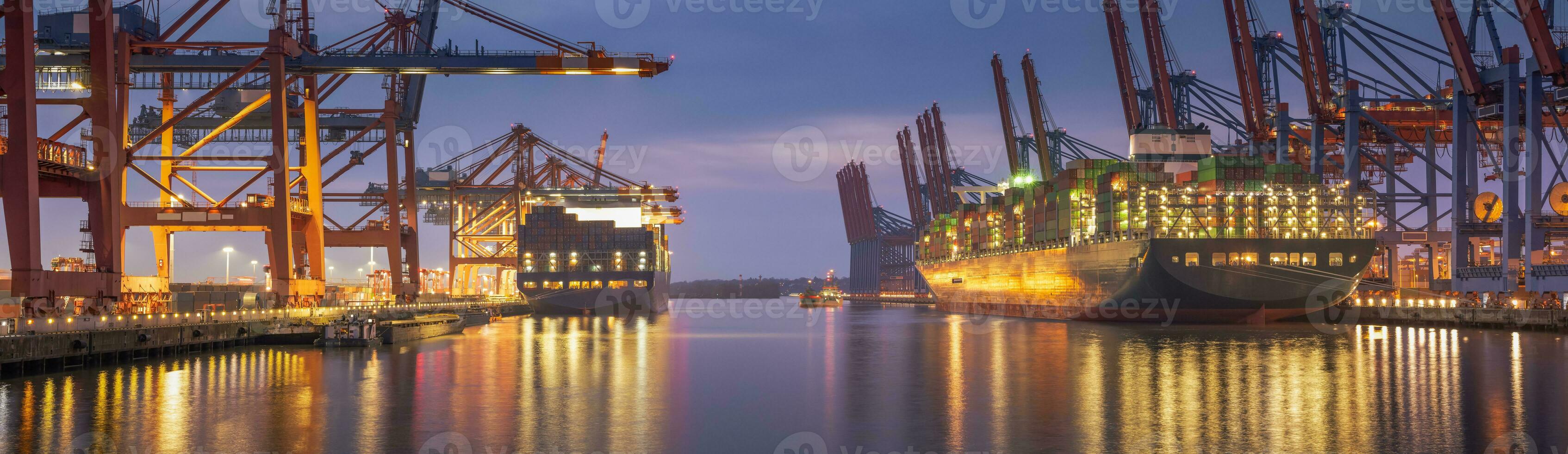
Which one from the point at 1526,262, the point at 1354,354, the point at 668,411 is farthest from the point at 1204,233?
the point at 668,411

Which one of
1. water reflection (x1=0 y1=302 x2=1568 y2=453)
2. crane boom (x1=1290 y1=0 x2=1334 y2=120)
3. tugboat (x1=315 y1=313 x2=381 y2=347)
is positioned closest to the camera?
water reflection (x1=0 y1=302 x2=1568 y2=453)

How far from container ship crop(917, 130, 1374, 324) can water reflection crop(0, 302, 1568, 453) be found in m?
14.4

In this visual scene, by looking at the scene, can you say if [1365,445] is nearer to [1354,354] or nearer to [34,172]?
[1354,354]

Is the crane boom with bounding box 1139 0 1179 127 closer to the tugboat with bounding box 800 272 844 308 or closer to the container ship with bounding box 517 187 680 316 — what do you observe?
the container ship with bounding box 517 187 680 316

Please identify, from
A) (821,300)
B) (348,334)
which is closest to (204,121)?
(348,334)

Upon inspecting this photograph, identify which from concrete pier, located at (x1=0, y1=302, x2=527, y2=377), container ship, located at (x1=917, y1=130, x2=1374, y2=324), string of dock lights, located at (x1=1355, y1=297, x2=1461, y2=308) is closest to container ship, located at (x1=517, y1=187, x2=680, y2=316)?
concrete pier, located at (x1=0, y1=302, x2=527, y2=377)

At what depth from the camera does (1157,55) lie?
79.0 meters

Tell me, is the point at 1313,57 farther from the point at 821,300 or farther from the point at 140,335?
the point at 821,300

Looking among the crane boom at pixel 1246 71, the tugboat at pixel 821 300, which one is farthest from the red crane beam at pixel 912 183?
the crane boom at pixel 1246 71

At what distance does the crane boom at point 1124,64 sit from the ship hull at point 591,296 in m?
40.9

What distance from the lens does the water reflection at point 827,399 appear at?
20.0 metres

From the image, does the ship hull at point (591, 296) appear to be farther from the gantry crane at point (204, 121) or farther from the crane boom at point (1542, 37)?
the crane boom at point (1542, 37)

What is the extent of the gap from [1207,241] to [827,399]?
40779 mm

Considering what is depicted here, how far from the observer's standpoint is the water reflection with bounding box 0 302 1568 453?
20.0m
